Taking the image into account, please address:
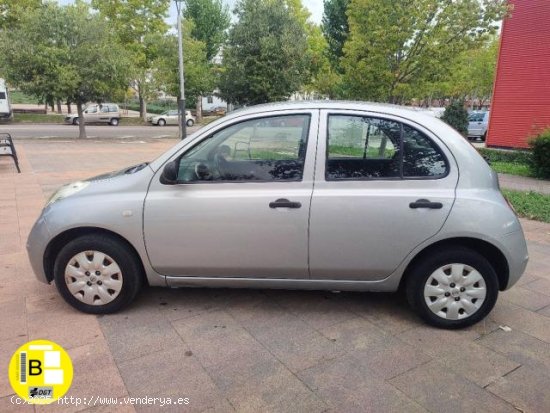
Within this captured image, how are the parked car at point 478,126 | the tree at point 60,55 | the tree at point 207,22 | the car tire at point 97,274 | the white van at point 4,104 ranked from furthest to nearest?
1. the tree at point 207,22
2. the white van at point 4,104
3. the parked car at point 478,126
4. the tree at point 60,55
5. the car tire at point 97,274

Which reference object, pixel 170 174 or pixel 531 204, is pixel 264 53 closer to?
pixel 531 204

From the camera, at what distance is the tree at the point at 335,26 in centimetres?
2611

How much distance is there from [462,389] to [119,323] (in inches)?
97.6

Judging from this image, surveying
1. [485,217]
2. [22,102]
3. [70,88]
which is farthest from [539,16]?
[22,102]

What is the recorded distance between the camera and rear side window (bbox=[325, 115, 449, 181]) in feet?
10.8

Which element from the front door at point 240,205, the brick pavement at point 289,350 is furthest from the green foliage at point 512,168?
the front door at point 240,205

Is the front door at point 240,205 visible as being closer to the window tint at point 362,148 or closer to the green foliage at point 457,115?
the window tint at point 362,148

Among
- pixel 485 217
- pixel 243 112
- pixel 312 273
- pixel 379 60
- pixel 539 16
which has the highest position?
pixel 539 16

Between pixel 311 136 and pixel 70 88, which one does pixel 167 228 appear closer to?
pixel 311 136

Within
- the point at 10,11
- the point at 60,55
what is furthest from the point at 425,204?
the point at 10,11

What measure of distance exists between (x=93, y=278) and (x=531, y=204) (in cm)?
689

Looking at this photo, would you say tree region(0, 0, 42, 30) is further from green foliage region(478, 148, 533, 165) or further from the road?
green foliage region(478, 148, 533, 165)

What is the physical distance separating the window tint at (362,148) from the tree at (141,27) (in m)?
29.1

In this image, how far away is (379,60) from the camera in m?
12.3
